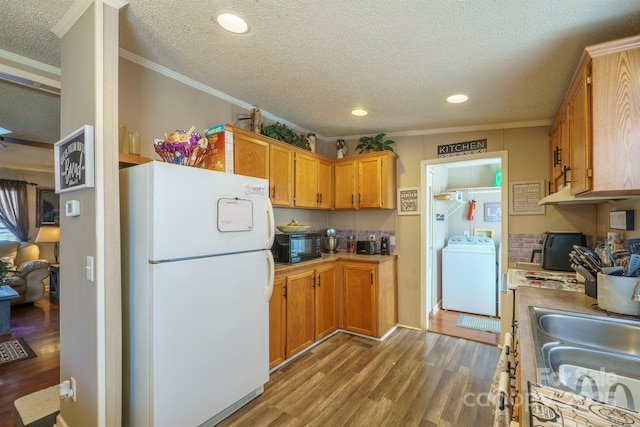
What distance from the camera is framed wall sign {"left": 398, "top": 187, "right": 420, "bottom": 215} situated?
11.2 feet

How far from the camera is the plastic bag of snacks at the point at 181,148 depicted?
1.71 meters

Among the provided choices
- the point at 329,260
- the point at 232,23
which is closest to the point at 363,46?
the point at 232,23

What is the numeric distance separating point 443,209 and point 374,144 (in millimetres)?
1833

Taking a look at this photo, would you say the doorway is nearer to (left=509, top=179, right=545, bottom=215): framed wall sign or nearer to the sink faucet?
(left=509, top=179, right=545, bottom=215): framed wall sign

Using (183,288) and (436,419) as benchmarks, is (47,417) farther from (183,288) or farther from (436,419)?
(436,419)

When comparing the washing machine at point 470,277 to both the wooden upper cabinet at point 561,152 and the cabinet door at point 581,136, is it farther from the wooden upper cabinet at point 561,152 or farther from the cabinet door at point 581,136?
the cabinet door at point 581,136

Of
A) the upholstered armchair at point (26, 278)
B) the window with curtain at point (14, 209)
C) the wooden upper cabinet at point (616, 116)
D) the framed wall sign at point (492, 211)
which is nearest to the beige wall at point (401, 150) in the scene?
the wooden upper cabinet at point (616, 116)

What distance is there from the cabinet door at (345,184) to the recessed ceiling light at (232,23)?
2145 millimetres

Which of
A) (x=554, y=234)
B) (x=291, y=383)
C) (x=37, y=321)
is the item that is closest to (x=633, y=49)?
(x=554, y=234)

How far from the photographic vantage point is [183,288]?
1575 millimetres

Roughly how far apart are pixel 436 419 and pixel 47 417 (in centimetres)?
243

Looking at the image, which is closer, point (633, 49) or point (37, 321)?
point (633, 49)

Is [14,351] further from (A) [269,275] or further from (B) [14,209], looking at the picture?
(B) [14,209]

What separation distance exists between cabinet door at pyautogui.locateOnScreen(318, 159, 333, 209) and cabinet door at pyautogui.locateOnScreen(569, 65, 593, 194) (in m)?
2.27
